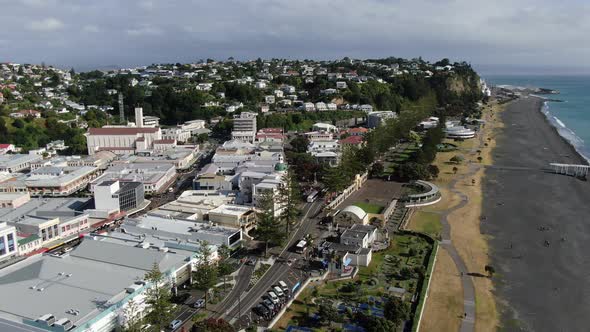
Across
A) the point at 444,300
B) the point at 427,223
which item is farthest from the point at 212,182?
the point at 444,300

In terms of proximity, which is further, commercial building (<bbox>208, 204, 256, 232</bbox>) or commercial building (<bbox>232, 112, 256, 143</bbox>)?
commercial building (<bbox>232, 112, 256, 143</bbox>)

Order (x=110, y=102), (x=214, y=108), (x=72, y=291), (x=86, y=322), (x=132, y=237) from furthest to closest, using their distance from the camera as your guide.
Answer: (x=110, y=102)
(x=214, y=108)
(x=132, y=237)
(x=72, y=291)
(x=86, y=322)

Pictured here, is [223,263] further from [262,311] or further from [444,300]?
Answer: [444,300]

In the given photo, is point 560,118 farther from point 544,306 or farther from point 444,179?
point 544,306

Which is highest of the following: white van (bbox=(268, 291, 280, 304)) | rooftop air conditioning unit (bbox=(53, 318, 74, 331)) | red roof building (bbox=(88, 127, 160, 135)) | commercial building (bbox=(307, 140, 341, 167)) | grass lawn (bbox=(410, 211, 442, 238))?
red roof building (bbox=(88, 127, 160, 135))

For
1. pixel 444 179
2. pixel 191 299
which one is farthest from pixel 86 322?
pixel 444 179

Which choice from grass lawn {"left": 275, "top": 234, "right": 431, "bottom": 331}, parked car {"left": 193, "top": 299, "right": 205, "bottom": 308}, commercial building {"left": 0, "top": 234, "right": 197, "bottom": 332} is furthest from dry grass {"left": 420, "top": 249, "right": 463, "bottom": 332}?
commercial building {"left": 0, "top": 234, "right": 197, "bottom": 332}

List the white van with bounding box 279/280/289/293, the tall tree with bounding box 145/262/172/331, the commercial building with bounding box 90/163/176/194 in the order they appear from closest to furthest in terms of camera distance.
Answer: the tall tree with bounding box 145/262/172/331
the white van with bounding box 279/280/289/293
the commercial building with bounding box 90/163/176/194

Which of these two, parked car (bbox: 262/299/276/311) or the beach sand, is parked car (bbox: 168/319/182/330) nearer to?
parked car (bbox: 262/299/276/311)
